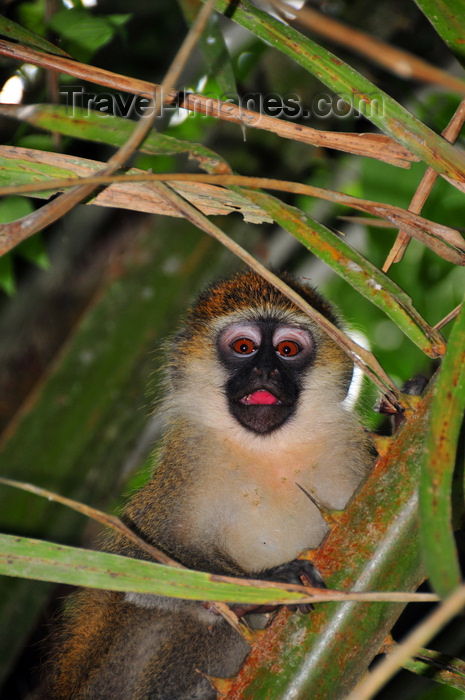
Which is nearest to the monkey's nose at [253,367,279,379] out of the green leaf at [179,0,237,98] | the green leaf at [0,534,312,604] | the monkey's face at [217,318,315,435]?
the monkey's face at [217,318,315,435]

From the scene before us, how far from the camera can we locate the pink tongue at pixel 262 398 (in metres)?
2.54

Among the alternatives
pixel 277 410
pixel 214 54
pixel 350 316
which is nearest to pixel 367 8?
pixel 350 316

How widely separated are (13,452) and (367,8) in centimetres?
268

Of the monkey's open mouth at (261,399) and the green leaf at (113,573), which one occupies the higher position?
the monkey's open mouth at (261,399)

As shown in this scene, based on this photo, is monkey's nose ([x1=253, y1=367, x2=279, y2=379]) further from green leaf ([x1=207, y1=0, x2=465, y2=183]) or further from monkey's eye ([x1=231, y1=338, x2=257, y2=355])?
green leaf ([x1=207, y1=0, x2=465, y2=183])

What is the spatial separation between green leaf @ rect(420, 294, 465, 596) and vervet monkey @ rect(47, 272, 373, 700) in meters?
1.16

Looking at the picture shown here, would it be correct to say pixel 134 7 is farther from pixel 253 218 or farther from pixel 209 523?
pixel 209 523

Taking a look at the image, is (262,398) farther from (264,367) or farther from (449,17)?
(449,17)

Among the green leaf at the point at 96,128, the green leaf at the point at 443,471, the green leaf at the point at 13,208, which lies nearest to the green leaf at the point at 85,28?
the green leaf at the point at 13,208

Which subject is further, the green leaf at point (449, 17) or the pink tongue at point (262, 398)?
the pink tongue at point (262, 398)

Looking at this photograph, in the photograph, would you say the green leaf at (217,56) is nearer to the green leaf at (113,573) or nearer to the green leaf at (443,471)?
the green leaf at (443,471)

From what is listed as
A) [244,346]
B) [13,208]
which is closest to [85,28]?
[13,208]

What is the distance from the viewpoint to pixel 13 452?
2633mm

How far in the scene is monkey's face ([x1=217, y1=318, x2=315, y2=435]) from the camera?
99.3 inches
